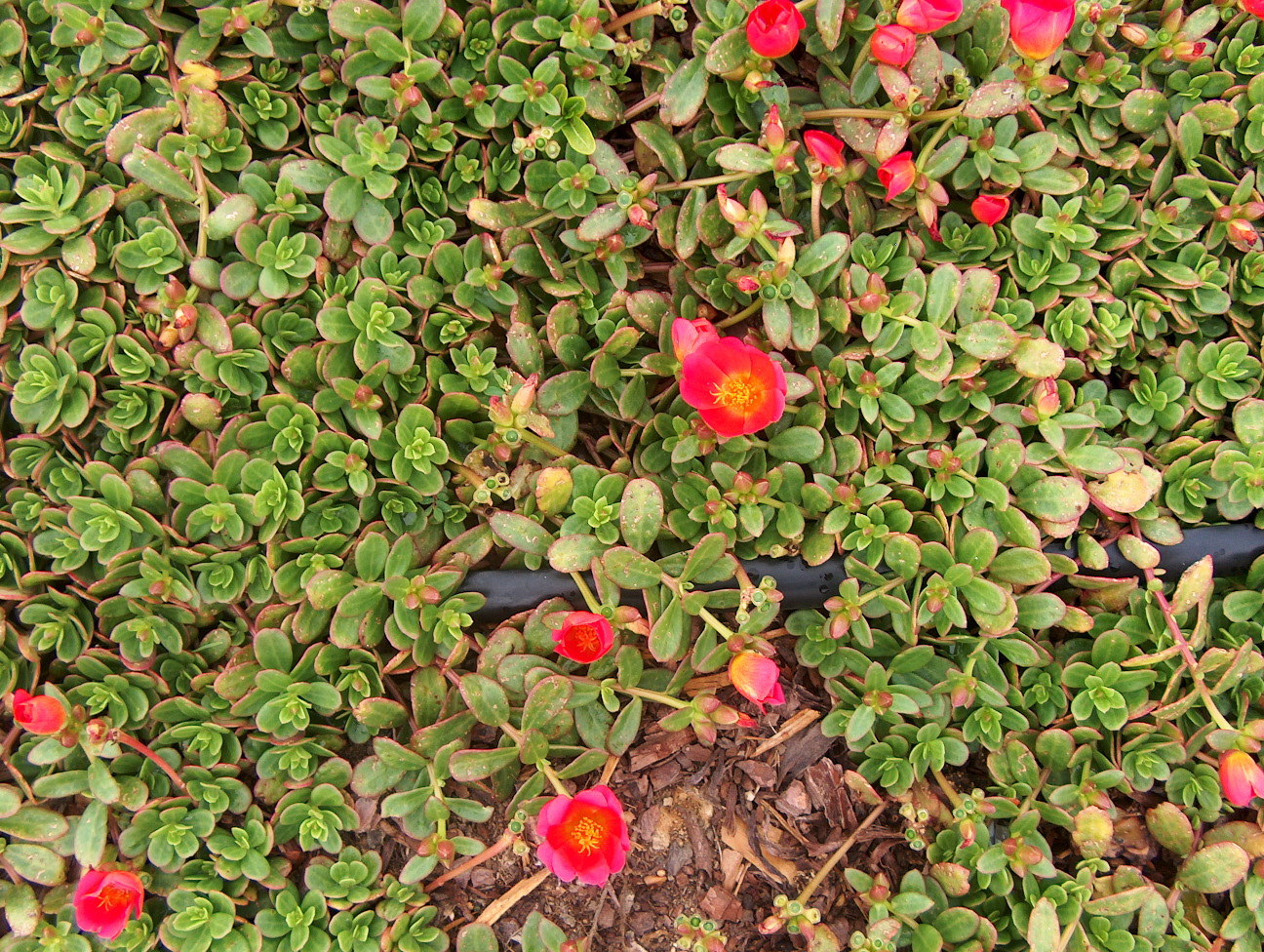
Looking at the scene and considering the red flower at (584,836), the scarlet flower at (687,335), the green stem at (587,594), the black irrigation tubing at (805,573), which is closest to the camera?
the red flower at (584,836)

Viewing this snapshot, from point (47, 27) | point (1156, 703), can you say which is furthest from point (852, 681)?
point (47, 27)

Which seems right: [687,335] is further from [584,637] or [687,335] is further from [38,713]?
[38,713]

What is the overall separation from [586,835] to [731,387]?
1.02 metres

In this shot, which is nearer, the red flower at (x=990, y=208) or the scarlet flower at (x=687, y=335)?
the scarlet flower at (x=687, y=335)

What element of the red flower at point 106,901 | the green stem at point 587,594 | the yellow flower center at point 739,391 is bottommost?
the red flower at point 106,901

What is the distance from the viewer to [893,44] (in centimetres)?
203

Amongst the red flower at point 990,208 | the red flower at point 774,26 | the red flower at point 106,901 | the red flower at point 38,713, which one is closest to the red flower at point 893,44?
the red flower at point 774,26

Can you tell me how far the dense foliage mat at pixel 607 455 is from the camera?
2.11 meters

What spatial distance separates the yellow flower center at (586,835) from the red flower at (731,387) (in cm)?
89

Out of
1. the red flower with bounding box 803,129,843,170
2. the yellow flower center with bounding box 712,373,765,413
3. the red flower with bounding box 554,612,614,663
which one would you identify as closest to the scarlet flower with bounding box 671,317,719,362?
the yellow flower center with bounding box 712,373,765,413

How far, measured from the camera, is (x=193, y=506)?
2188mm

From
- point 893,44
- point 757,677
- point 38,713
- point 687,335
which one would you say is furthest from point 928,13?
point 38,713

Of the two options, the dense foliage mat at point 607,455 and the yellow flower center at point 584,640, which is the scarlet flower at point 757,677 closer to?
the dense foliage mat at point 607,455

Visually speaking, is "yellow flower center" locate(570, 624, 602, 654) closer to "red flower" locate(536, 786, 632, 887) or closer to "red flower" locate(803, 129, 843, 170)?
"red flower" locate(536, 786, 632, 887)
